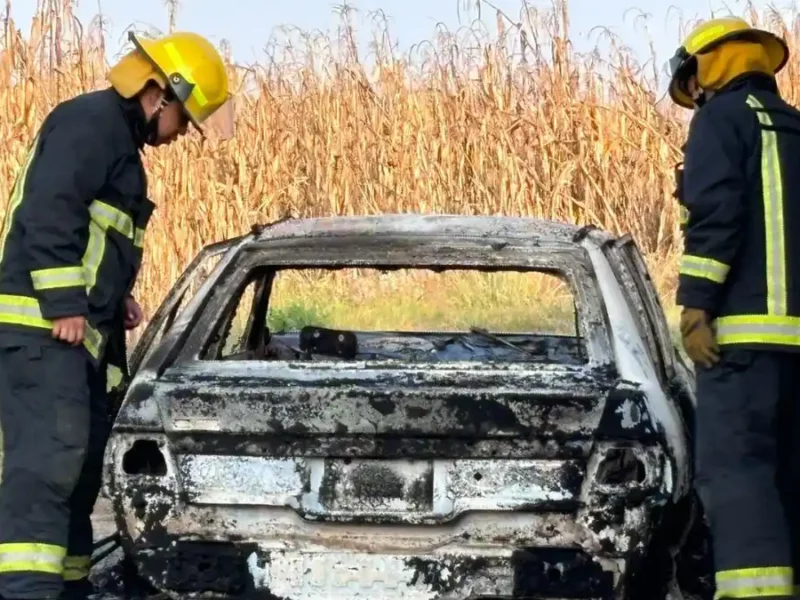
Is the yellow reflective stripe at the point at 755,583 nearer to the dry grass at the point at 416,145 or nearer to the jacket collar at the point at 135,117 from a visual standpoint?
the jacket collar at the point at 135,117

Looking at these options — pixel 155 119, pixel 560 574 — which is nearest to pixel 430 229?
pixel 155 119

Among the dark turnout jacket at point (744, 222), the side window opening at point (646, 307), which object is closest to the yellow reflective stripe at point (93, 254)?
the side window opening at point (646, 307)

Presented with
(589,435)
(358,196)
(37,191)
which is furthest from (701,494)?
(358,196)

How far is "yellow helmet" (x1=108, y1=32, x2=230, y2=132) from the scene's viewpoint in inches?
165

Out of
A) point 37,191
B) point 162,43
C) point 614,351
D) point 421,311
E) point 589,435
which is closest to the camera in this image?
point 589,435

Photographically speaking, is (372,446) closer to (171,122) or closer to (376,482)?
(376,482)

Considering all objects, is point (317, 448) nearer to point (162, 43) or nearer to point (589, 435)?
point (589, 435)

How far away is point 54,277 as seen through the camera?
152 inches

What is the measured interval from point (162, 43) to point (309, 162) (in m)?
6.79

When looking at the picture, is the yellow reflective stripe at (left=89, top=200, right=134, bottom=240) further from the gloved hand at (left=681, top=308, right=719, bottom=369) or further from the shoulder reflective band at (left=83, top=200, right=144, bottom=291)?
the gloved hand at (left=681, top=308, right=719, bottom=369)

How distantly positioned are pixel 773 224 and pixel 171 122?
1.95 metres

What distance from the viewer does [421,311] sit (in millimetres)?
10445

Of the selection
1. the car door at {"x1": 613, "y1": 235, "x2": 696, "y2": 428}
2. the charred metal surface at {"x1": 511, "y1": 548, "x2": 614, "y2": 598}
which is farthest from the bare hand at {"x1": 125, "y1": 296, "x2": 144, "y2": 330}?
the charred metal surface at {"x1": 511, "y1": 548, "x2": 614, "y2": 598}

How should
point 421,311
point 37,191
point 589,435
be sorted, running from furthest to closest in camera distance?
point 421,311 → point 37,191 → point 589,435
